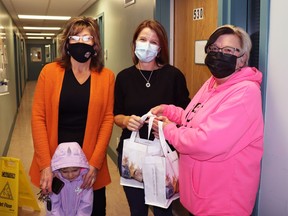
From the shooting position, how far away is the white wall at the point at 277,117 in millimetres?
1411

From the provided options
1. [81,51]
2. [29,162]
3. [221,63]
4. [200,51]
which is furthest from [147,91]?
[29,162]

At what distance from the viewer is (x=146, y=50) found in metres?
1.82

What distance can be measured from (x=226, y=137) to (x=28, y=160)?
4.12 m

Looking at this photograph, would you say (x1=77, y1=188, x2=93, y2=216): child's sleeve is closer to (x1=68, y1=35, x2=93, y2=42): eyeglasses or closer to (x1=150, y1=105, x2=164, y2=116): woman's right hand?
(x1=150, y1=105, x2=164, y2=116): woman's right hand

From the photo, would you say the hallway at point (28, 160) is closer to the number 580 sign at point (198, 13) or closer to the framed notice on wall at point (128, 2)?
the number 580 sign at point (198, 13)

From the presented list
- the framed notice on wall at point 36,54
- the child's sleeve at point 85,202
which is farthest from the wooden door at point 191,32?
the framed notice on wall at point 36,54

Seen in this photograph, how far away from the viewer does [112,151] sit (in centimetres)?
480

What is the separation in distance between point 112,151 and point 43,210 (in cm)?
168

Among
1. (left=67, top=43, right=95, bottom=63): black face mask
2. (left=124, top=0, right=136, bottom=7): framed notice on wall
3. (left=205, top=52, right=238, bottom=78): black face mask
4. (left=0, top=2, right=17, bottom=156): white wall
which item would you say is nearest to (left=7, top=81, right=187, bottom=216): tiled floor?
(left=0, top=2, right=17, bottom=156): white wall

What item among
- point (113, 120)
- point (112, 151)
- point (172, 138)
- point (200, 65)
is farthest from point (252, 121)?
point (112, 151)

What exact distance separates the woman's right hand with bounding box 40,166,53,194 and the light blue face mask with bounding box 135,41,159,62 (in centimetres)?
82

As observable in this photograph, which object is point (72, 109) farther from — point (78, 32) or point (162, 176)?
point (162, 176)

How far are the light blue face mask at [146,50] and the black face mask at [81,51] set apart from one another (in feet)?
0.85

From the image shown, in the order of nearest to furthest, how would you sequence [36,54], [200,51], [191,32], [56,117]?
[56,117] < [200,51] < [191,32] < [36,54]
